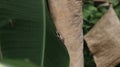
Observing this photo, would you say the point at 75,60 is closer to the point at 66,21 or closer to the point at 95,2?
the point at 66,21

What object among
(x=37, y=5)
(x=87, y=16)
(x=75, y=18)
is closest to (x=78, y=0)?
(x=75, y=18)

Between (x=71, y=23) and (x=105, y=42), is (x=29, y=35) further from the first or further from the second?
(x=105, y=42)

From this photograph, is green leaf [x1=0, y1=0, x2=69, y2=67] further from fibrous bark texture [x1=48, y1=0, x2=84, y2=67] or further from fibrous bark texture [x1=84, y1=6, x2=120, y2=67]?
fibrous bark texture [x1=84, y1=6, x2=120, y2=67]

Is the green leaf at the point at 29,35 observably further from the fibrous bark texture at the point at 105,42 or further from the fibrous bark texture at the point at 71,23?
the fibrous bark texture at the point at 105,42

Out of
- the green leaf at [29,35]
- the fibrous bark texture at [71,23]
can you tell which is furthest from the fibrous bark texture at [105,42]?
the green leaf at [29,35]

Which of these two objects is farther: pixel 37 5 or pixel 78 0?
pixel 78 0
